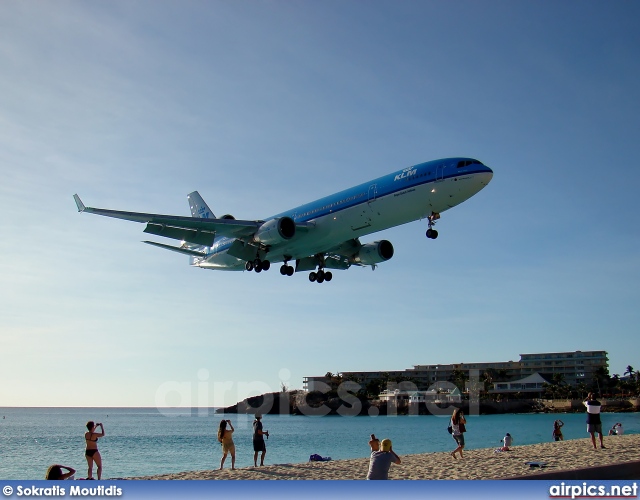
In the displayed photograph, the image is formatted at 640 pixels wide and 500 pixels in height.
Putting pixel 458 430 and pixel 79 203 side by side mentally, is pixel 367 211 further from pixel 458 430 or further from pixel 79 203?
pixel 79 203

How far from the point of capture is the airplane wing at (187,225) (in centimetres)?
3494

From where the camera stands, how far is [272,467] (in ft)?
72.7

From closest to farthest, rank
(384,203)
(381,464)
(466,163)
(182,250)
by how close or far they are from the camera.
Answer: (381,464) → (466,163) → (384,203) → (182,250)

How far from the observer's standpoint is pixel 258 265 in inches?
1524

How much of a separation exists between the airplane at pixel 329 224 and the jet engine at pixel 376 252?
64 millimetres

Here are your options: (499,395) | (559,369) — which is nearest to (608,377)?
(559,369)

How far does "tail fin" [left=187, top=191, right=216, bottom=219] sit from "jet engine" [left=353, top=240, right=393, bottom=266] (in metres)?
16.2

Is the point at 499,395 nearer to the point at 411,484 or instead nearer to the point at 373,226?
the point at 373,226

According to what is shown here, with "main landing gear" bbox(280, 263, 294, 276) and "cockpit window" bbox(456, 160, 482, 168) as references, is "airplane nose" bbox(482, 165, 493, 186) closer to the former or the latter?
"cockpit window" bbox(456, 160, 482, 168)

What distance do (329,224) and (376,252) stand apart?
6336mm

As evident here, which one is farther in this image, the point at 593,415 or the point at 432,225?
the point at 432,225

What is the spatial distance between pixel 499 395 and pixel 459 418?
164 metres

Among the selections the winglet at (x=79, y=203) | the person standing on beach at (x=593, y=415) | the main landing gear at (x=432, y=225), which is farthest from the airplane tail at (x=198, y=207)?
the person standing on beach at (x=593, y=415)

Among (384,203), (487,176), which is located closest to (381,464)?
(487,176)
